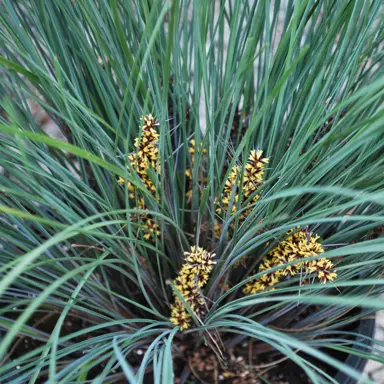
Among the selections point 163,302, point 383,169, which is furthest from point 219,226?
point 383,169

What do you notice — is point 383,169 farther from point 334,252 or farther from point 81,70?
point 81,70

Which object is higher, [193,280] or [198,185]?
[198,185]
